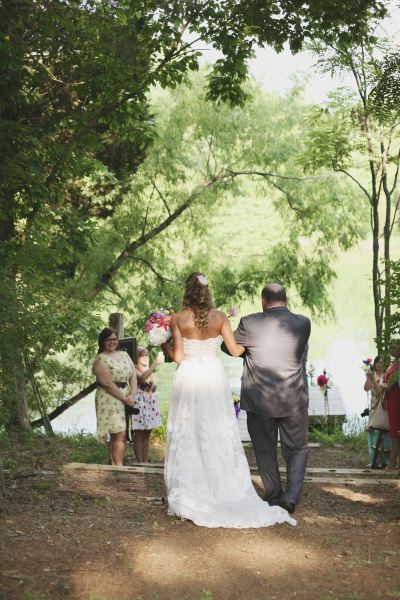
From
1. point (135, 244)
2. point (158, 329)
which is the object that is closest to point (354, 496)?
point (158, 329)

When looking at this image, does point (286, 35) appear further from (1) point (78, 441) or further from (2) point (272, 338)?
(1) point (78, 441)

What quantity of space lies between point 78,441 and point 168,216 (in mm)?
7519

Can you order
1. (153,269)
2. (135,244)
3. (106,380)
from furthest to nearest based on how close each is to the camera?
(153,269), (135,244), (106,380)

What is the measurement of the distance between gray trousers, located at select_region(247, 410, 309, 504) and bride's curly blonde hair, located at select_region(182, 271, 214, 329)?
36.5 inches

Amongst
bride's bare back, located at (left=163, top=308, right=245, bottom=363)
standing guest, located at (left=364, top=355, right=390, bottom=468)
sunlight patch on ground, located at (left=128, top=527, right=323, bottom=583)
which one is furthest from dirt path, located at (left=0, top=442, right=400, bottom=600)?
standing guest, located at (left=364, top=355, right=390, bottom=468)

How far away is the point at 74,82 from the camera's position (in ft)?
38.0

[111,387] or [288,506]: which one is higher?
[111,387]

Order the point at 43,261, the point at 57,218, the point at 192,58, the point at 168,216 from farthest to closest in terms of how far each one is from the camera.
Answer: the point at 168,216 < the point at 57,218 < the point at 43,261 < the point at 192,58

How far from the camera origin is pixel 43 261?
38.3ft

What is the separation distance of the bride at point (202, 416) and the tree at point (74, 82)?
1920 millimetres

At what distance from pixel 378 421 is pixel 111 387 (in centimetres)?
325

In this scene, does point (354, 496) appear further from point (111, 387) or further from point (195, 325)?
point (111, 387)

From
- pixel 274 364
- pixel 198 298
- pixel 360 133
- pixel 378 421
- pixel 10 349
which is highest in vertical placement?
pixel 360 133

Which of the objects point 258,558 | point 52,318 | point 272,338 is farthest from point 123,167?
point 258,558
